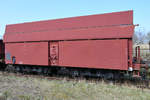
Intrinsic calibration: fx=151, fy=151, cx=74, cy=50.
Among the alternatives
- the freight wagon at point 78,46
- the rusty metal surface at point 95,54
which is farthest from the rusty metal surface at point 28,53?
the rusty metal surface at point 95,54

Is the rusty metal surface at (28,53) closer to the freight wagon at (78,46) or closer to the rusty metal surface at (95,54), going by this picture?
the freight wagon at (78,46)

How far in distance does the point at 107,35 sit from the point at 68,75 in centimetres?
426

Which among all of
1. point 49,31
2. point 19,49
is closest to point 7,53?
point 19,49

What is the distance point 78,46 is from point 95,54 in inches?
45.4

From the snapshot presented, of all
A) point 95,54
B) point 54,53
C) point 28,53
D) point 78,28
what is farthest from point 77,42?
point 28,53

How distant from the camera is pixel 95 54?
28.1ft

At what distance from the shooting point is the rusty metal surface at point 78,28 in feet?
26.9

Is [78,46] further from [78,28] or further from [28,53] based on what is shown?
[28,53]

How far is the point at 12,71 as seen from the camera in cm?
1252

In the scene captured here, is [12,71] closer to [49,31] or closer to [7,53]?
[7,53]

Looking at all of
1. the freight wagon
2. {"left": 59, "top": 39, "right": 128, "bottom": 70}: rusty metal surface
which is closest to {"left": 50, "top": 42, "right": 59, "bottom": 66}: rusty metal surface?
the freight wagon

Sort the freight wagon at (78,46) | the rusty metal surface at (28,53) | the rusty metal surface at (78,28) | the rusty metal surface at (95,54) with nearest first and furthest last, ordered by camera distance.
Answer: the rusty metal surface at (95,54)
the freight wagon at (78,46)
the rusty metal surface at (78,28)
the rusty metal surface at (28,53)

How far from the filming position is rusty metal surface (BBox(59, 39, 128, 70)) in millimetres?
7922

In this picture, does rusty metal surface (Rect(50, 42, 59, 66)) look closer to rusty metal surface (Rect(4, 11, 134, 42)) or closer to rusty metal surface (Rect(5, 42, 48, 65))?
rusty metal surface (Rect(5, 42, 48, 65))
